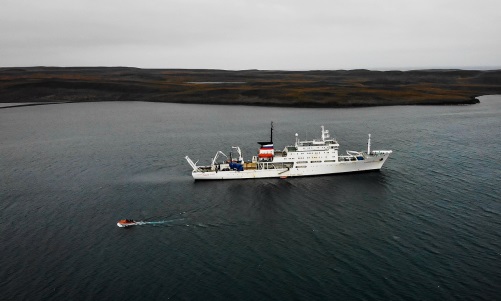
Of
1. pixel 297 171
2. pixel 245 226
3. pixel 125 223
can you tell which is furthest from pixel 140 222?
pixel 297 171

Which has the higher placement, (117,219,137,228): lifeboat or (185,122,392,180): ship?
(185,122,392,180): ship

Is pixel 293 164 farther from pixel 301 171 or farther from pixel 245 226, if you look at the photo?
pixel 245 226

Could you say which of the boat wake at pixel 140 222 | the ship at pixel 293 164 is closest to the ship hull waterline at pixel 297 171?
the ship at pixel 293 164

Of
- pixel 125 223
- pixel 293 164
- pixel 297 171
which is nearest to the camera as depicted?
pixel 125 223

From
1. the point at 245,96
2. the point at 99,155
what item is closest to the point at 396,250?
the point at 99,155

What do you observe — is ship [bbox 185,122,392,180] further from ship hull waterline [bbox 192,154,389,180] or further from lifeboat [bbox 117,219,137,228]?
lifeboat [bbox 117,219,137,228]

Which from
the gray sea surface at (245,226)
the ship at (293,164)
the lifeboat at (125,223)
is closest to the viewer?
the gray sea surface at (245,226)

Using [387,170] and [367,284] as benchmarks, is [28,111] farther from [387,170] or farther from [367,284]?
[367,284]

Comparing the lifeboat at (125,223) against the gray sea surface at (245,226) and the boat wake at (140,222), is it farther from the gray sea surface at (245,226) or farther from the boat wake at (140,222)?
the gray sea surface at (245,226)

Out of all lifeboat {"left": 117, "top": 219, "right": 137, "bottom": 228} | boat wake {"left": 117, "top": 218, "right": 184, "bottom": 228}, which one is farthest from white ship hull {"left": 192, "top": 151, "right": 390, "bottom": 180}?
lifeboat {"left": 117, "top": 219, "right": 137, "bottom": 228}
